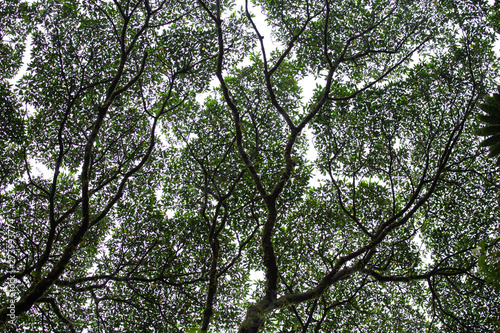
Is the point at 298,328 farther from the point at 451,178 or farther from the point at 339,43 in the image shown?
the point at 339,43

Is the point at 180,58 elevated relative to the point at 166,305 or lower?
elevated

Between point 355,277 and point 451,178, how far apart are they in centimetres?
434

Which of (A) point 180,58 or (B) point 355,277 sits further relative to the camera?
(B) point 355,277

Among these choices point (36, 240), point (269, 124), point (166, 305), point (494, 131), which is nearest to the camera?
point (494, 131)

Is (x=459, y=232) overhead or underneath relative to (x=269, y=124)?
underneath

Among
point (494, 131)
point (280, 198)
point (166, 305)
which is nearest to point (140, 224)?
point (166, 305)

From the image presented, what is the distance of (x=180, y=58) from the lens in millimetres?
9672

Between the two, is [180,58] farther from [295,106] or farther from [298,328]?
[298,328]

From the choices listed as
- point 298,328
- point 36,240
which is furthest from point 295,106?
point 36,240

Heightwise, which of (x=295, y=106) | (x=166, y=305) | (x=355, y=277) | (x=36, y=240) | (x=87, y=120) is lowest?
(x=166, y=305)

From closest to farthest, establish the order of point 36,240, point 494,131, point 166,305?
1. point 494,131
2. point 166,305
3. point 36,240

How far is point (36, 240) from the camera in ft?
32.6

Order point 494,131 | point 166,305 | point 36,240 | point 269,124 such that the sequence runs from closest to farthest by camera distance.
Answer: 1. point 494,131
2. point 166,305
3. point 36,240
4. point 269,124

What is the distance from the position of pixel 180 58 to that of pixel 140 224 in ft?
17.4
